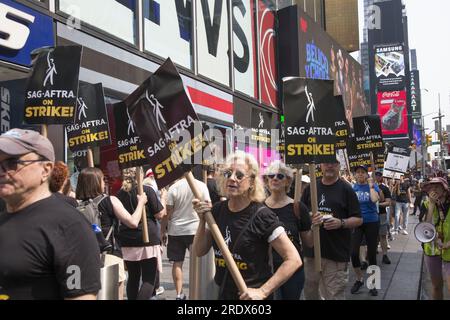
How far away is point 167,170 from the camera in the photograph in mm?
3568

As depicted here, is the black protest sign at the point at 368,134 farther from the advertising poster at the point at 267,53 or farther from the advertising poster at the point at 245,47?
the advertising poster at the point at 267,53

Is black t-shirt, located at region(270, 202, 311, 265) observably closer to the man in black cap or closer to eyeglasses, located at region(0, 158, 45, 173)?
the man in black cap

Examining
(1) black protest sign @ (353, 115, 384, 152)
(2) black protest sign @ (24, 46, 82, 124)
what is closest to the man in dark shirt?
(2) black protest sign @ (24, 46, 82, 124)

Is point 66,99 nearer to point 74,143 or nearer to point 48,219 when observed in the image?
point 74,143

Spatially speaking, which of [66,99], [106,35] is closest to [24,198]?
[66,99]

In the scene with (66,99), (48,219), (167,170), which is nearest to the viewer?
(48,219)

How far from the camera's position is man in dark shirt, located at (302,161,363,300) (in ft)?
16.1

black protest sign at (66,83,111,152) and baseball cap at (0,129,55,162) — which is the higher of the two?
black protest sign at (66,83,111,152)

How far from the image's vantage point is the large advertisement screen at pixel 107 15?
919 cm

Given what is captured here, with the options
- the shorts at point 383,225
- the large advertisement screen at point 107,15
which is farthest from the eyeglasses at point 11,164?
the shorts at point 383,225

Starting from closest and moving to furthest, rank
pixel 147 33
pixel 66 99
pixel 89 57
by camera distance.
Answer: pixel 66 99 → pixel 89 57 → pixel 147 33

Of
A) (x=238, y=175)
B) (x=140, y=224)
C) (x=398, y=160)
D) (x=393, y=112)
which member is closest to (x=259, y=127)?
(x=140, y=224)

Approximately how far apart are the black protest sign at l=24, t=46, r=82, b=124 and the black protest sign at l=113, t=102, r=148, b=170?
24.6 inches
